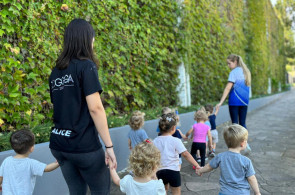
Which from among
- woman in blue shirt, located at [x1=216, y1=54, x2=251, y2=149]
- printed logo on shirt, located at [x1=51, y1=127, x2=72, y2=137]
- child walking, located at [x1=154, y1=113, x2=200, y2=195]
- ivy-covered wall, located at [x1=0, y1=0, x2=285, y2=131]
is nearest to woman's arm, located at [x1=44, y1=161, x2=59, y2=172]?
printed logo on shirt, located at [x1=51, y1=127, x2=72, y2=137]

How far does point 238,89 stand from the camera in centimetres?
526

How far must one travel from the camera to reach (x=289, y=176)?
13.6ft

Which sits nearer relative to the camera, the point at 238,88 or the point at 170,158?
the point at 170,158

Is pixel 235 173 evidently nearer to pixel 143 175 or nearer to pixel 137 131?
pixel 143 175

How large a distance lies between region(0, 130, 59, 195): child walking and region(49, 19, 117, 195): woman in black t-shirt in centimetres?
43

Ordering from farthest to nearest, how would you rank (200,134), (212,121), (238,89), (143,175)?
(212,121)
(238,89)
(200,134)
(143,175)

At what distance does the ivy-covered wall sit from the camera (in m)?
3.55

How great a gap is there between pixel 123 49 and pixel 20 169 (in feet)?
10.7

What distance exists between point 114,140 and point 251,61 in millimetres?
11094

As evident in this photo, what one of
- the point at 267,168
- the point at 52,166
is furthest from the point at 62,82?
the point at 267,168

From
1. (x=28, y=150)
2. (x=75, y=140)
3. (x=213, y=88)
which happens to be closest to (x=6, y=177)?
(x=28, y=150)

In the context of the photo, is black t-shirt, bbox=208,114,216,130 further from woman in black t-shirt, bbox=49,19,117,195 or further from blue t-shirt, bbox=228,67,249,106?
woman in black t-shirt, bbox=49,19,117,195

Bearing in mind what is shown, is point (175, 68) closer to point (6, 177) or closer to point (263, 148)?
point (263, 148)

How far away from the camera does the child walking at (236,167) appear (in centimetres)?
253
